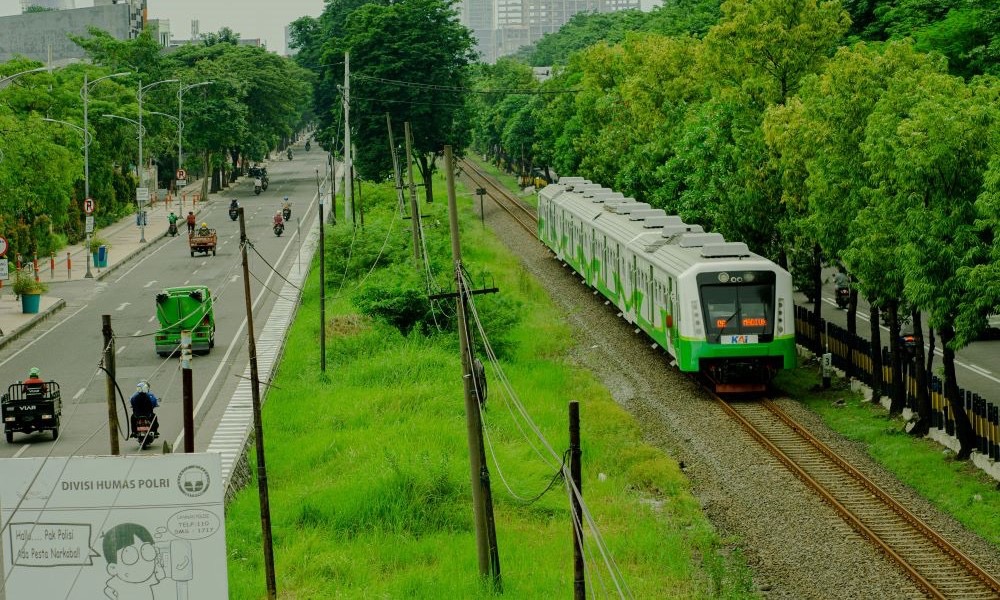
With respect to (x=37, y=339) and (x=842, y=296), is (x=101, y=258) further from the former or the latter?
(x=842, y=296)

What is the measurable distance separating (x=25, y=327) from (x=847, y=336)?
26.2 m

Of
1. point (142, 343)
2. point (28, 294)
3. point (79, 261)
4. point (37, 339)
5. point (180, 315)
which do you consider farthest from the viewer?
point (79, 261)

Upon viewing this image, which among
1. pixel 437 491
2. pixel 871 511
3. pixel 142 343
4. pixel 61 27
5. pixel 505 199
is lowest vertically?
pixel 871 511

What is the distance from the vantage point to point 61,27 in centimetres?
14038

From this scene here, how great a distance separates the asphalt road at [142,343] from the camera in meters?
31.2

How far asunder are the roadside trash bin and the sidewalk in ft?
0.76

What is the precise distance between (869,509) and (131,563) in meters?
13.3

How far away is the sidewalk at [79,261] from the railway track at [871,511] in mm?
24316

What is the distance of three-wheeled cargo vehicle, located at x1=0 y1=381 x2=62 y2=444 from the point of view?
2903cm

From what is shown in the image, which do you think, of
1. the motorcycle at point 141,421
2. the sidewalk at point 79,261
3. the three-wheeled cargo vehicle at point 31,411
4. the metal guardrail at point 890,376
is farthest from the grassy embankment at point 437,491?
the sidewalk at point 79,261

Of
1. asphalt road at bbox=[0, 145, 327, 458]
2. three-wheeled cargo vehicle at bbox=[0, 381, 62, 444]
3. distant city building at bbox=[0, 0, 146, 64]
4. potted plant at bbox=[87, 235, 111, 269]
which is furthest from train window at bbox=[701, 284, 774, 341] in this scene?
distant city building at bbox=[0, 0, 146, 64]

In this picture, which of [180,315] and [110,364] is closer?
[110,364]

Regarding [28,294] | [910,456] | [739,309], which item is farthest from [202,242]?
[910,456]

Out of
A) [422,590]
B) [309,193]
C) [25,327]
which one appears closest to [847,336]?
[422,590]
